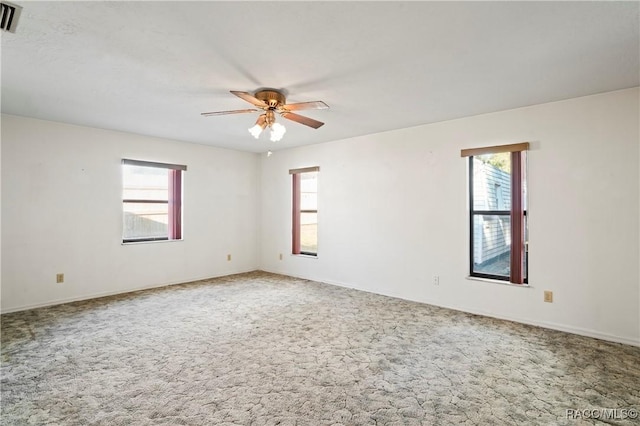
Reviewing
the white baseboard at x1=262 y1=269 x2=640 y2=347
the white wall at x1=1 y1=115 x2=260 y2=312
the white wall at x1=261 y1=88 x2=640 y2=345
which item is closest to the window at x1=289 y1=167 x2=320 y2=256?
the white wall at x1=261 y1=88 x2=640 y2=345

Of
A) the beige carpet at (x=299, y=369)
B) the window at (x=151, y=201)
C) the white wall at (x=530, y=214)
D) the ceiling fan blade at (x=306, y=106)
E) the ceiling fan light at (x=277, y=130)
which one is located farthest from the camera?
the window at (x=151, y=201)

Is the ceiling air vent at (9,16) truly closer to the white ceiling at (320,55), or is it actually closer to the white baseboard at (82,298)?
the white ceiling at (320,55)

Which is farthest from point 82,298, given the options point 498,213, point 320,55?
point 498,213

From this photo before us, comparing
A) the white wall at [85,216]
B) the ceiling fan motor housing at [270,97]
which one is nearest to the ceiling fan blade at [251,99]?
the ceiling fan motor housing at [270,97]

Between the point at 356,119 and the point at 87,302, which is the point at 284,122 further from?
the point at 87,302

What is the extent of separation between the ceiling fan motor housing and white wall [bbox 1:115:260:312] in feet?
9.91

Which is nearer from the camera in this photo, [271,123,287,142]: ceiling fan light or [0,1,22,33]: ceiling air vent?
[0,1,22,33]: ceiling air vent

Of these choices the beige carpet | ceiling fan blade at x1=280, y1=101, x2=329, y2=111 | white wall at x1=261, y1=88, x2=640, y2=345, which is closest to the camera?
the beige carpet

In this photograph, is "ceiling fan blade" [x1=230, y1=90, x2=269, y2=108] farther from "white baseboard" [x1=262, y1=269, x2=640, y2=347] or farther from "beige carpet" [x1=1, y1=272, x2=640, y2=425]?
"white baseboard" [x1=262, y1=269, x2=640, y2=347]

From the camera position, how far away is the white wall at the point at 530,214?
3.19 m

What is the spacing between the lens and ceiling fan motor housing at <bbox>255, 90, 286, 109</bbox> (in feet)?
9.98

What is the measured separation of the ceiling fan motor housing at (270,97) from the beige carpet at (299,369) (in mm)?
2225

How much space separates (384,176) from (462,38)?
274 cm

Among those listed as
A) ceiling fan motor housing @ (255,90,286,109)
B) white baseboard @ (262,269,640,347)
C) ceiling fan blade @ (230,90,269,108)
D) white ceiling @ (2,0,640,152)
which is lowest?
white baseboard @ (262,269,640,347)
